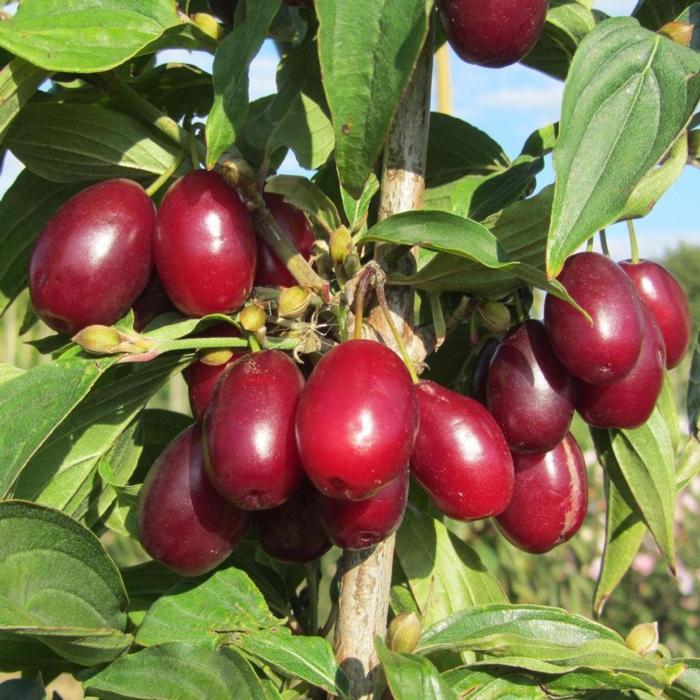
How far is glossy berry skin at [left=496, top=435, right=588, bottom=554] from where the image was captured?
0.85m

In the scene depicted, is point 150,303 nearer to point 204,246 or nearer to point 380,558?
point 204,246

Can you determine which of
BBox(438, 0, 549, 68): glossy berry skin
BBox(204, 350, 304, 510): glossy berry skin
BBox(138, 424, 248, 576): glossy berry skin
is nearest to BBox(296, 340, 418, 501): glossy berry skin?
BBox(204, 350, 304, 510): glossy berry skin

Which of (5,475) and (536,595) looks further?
(536,595)

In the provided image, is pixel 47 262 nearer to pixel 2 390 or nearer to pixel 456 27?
pixel 2 390

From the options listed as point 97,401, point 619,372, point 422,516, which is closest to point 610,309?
point 619,372

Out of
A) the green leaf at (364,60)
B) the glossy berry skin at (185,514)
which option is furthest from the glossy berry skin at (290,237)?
the green leaf at (364,60)

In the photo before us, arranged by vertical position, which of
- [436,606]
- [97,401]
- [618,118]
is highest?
[618,118]

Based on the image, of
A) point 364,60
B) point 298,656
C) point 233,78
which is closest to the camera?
point 364,60

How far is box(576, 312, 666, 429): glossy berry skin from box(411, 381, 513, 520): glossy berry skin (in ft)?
0.34

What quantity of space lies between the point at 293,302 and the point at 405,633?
0.93 ft

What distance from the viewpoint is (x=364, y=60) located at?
57cm

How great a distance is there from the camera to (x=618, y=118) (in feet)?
2.08

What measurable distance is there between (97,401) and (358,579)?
0.91ft

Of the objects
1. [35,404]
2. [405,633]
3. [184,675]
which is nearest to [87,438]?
[35,404]
